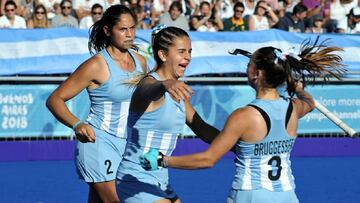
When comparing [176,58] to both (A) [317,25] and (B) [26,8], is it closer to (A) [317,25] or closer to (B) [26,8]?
(B) [26,8]

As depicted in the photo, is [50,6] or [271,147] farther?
[50,6]

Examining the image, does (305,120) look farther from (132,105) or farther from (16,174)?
(132,105)

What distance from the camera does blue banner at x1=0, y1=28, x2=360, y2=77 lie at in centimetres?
1447

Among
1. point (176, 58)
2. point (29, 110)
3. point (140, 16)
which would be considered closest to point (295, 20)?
point (140, 16)

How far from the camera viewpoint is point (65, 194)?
1181 cm

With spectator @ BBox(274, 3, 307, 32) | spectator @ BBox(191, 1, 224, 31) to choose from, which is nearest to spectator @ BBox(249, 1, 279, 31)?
spectator @ BBox(274, 3, 307, 32)

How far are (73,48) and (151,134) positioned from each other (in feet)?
28.1

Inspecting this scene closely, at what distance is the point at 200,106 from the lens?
49.7ft

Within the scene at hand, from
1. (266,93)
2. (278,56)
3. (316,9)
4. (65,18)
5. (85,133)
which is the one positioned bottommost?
(316,9)

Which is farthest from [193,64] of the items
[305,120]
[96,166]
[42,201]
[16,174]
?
[96,166]

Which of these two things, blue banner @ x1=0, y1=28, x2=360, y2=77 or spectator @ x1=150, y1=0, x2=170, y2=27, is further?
spectator @ x1=150, y1=0, x2=170, y2=27

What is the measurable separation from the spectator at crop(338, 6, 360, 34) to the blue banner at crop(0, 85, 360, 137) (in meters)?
3.02

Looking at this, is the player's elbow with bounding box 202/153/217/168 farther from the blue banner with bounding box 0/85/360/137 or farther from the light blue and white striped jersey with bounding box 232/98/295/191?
the blue banner with bounding box 0/85/360/137

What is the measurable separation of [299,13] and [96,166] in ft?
36.7
